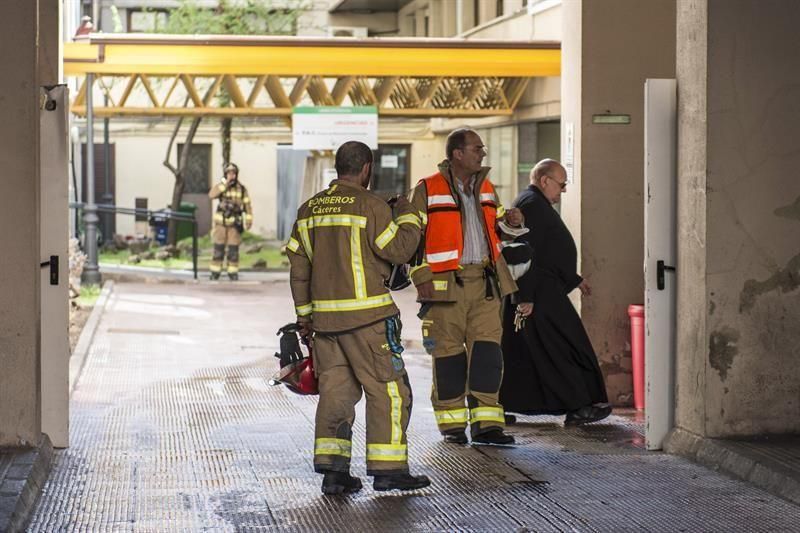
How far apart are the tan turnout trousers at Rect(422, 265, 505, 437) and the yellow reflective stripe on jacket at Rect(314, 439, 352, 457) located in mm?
1552

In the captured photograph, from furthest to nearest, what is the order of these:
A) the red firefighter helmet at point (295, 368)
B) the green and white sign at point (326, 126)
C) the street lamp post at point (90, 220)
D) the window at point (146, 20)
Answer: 1. the window at point (146, 20)
2. the street lamp post at point (90, 220)
3. the green and white sign at point (326, 126)
4. the red firefighter helmet at point (295, 368)

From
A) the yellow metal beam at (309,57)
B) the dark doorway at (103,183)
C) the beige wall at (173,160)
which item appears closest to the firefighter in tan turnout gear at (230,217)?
the yellow metal beam at (309,57)

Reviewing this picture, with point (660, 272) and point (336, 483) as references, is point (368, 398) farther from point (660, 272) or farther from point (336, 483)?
point (660, 272)

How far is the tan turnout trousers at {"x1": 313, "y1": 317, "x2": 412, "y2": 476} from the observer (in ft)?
26.3

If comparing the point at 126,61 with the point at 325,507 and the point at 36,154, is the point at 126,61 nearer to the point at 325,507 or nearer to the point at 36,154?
the point at 36,154

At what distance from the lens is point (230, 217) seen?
27656mm

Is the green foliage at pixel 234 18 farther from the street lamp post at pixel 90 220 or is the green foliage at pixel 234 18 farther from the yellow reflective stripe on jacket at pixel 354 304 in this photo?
the yellow reflective stripe on jacket at pixel 354 304

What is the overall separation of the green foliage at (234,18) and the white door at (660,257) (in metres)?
32.2

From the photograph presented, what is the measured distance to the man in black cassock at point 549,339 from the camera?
10297mm

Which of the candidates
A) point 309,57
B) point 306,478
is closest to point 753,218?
point 306,478

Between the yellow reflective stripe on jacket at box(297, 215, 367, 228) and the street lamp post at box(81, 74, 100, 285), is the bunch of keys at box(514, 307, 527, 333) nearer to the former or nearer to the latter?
the yellow reflective stripe on jacket at box(297, 215, 367, 228)

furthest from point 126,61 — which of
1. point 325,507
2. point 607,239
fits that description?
point 325,507

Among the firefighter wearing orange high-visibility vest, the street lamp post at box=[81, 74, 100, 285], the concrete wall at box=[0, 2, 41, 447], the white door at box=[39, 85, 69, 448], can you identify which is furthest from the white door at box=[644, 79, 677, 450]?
the street lamp post at box=[81, 74, 100, 285]

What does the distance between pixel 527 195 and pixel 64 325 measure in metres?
3.25
